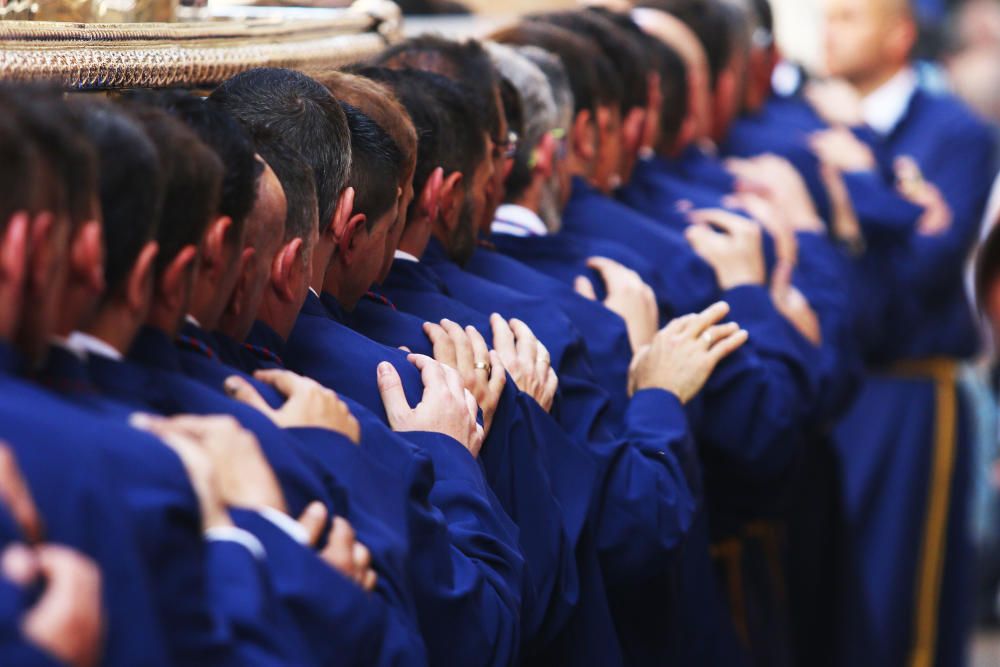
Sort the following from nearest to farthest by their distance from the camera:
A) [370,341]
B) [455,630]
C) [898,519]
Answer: [455,630], [370,341], [898,519]

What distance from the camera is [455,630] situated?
2158 mm

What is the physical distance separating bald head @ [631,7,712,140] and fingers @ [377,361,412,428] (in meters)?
2.86

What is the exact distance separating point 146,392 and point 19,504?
1.29 ft

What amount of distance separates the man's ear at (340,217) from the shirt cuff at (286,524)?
2.39 ft

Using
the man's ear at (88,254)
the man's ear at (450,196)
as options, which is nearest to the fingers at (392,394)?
the man's ear at (450,196)

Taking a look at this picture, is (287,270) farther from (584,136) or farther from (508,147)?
(584,136)

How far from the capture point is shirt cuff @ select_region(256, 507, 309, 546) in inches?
68.3

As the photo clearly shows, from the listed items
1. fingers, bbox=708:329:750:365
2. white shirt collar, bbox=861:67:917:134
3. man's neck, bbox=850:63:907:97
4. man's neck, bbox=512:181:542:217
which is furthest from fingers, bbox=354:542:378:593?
man's neck, bbox=850:63:907:97

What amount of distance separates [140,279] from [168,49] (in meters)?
1.12

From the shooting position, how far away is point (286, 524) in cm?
175

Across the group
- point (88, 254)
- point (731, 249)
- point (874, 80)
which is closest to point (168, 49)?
point (88, 254)

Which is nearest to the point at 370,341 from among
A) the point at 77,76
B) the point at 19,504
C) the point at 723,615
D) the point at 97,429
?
the point at 77,76

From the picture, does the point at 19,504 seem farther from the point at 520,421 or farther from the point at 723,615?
the point at 723,615

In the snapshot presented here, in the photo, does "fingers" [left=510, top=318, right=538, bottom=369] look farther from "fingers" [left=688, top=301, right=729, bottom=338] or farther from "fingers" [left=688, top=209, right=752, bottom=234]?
"fingers" [left=688, top=209, right=752, bottom=234]
